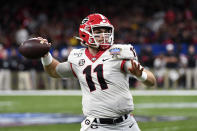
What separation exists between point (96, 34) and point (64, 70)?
55 cm

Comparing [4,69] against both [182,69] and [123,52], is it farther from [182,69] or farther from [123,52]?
[123,52]

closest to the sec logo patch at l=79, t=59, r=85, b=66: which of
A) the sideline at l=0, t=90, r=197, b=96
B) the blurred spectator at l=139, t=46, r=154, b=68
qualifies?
the sideline at l=0, t=90, r=197, b=96

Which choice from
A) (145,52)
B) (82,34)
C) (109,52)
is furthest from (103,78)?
(145,52)

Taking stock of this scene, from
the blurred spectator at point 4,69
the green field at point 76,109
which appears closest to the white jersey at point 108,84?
the green field at point 76,109

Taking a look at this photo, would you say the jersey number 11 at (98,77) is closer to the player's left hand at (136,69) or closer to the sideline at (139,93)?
the player's left hand at (136,69)

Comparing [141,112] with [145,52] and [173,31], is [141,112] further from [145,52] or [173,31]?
A: [173,31]

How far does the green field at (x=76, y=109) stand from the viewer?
866cm

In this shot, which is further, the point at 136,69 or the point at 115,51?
the point at 115,51

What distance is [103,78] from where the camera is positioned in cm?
442

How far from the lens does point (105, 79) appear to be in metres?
4.43

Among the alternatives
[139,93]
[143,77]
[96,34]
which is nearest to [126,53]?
→ [143,77]

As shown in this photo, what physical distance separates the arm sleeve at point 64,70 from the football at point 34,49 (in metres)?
0.24

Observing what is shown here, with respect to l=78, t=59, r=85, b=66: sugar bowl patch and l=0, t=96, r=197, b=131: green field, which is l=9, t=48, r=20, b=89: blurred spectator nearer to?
l=0, t=96, r=197, b=131: green field

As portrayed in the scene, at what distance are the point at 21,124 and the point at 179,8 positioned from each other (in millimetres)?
13447
